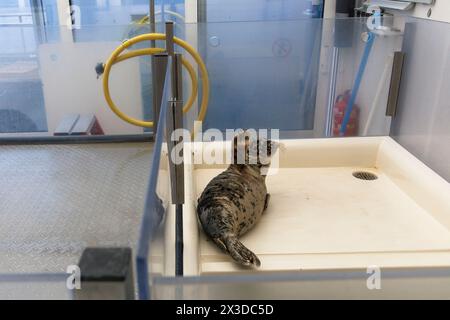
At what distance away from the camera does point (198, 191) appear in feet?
5.36

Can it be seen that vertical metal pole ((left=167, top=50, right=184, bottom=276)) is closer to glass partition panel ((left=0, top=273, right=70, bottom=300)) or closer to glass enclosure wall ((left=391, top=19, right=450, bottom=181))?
glass partition panel ((left=0, top=273, right=70, bottom=300))

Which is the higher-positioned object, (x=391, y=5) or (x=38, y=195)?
(x=391, y=5)

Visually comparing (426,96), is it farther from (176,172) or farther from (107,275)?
(107,275)

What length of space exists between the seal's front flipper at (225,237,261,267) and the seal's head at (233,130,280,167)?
0.46 m

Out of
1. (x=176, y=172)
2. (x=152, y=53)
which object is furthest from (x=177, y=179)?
(x=152, y=53)

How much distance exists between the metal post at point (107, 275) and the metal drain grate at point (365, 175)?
4.88 feet

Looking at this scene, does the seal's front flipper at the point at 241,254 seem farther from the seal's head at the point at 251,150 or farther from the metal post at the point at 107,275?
the metal post at the point at 107,275

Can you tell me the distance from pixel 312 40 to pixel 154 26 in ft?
2.69

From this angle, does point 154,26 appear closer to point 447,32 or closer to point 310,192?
→ point 310,192

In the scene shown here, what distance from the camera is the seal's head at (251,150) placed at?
1566 mm

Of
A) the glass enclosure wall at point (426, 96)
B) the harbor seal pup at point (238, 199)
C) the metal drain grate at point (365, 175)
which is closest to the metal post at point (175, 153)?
the harbor seal pup at point (238, 199)
